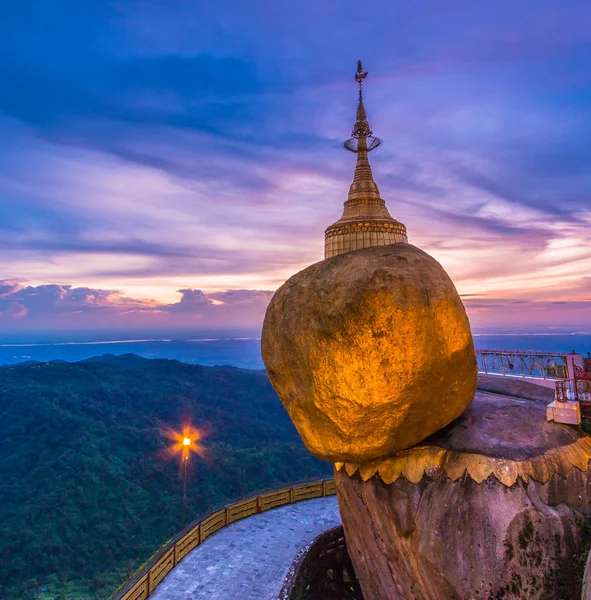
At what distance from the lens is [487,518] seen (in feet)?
28.8

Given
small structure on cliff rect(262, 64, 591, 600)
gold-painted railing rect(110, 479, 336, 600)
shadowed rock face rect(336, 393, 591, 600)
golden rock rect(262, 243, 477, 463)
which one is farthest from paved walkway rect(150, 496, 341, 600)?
golden rock rect(262, 243, 477, 463)

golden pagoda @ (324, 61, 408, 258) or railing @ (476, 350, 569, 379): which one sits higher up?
golden pagoda @ (324, 61, 408, 258)

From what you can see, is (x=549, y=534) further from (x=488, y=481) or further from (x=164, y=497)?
(x=164, y=497)

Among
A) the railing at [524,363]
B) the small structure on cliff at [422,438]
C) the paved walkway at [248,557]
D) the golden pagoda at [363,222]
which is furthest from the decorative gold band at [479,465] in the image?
the golden pagoda at [363,222]

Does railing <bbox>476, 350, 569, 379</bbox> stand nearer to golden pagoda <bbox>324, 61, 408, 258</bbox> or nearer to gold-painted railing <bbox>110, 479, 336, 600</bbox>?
→ golden pagoda <bbox>324, 61, 408, 258</bbox>

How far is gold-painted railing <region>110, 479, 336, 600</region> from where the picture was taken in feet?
43.2

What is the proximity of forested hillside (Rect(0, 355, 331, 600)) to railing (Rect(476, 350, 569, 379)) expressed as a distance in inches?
1421

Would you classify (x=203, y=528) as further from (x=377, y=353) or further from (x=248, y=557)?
(x=377, y=353)

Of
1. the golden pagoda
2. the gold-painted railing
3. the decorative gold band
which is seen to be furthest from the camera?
the golden pagoda

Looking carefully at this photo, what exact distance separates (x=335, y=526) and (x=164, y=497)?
56.7 m

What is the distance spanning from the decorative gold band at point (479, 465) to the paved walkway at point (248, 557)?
6960 millimetres

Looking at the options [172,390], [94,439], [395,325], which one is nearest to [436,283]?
[395,325]

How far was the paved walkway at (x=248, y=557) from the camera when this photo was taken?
13727 mm

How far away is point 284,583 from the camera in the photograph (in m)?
14.1
